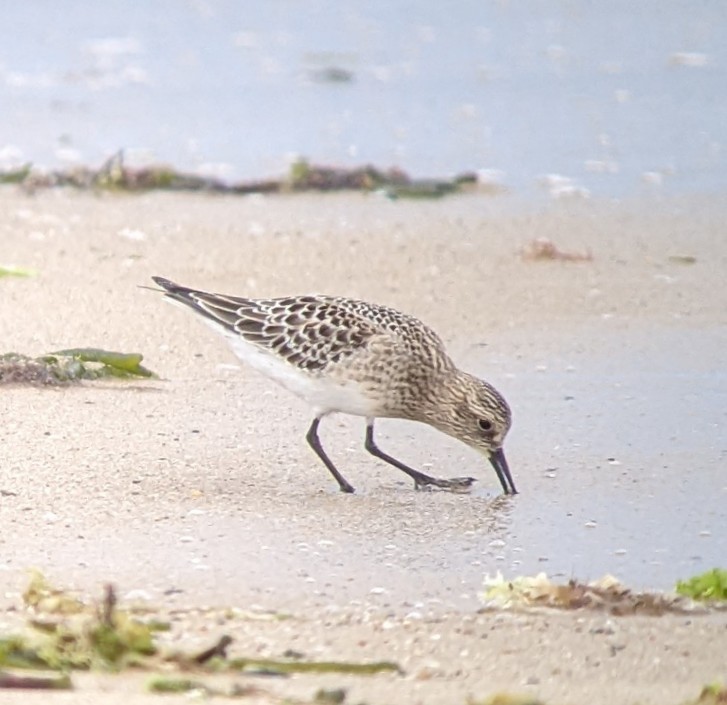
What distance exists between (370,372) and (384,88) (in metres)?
7.93

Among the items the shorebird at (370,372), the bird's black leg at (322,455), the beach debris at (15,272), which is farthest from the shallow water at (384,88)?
the bird's black leg at (322,455)

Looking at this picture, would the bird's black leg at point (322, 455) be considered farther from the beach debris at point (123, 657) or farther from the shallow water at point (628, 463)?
the beach debris at point (123, 657)

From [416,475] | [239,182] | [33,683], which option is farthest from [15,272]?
[33,683]

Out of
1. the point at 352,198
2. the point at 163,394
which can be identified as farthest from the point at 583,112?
the point at 163,394

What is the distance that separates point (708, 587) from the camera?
204 inches

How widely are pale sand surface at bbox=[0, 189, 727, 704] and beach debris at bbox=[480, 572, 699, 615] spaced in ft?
0.26

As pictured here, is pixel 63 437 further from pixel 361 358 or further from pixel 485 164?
pixel 485 164

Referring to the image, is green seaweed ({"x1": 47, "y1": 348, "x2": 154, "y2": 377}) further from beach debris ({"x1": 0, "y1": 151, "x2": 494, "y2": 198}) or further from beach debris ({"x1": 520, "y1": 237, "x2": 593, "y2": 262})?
beach debris ({"x1": 0, "y1": 151, "x2": 494, "y2": 198})

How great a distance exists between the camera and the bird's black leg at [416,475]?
6.38 meters

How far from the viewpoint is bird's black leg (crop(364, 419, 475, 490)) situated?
6.38 meters

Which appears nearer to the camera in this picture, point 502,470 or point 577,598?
point 577,598

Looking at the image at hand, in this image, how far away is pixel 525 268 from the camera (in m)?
9.41

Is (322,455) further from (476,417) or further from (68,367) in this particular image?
(68,367)

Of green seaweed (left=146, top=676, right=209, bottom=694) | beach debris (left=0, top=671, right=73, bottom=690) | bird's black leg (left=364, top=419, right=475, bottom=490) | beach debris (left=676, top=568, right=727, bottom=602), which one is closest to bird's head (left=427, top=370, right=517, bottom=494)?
bird's black leg (left=364, top=419, right=475, bottom=490)
